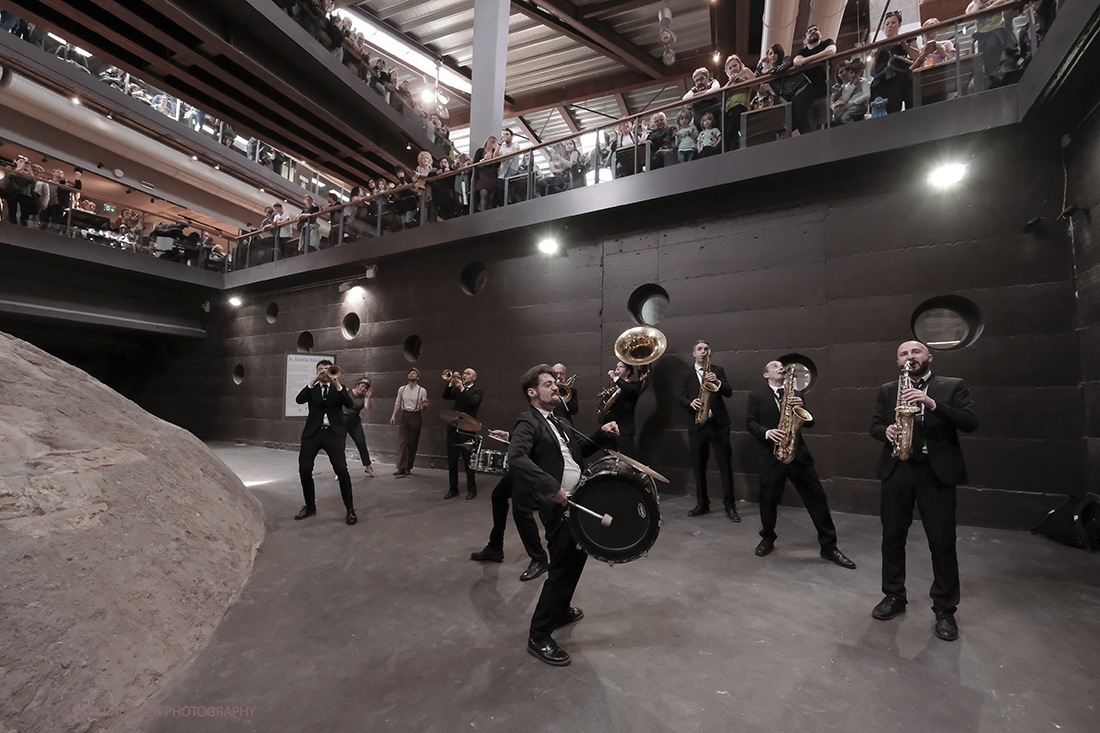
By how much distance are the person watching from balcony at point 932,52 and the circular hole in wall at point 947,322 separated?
262cm

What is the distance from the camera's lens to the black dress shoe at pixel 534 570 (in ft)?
12.5

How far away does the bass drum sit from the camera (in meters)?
2.57

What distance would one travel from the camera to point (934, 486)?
301 cm

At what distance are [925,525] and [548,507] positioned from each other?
96.6 inches

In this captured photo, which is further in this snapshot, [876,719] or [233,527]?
[233,527]

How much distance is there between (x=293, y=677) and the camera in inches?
98.0

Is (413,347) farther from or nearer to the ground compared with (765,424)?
farther from the ground

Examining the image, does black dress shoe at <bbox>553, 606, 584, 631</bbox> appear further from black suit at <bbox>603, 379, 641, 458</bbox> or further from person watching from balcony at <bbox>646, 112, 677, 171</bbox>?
person watching from balcony at <bbox>646, 112, 677, 171</bbox>

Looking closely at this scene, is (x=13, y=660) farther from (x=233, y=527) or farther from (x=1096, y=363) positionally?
(x=1096, y=363)

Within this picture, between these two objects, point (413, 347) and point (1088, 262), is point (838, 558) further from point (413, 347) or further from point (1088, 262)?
point (413, 347)

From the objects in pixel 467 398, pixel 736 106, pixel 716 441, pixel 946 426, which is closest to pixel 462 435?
pixel 467 398

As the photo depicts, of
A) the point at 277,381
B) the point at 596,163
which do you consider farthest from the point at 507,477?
the point at 277,381

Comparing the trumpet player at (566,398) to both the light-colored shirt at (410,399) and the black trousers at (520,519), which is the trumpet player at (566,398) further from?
the light-colored shirt at (410,399)

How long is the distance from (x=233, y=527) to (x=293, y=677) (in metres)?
2.09
